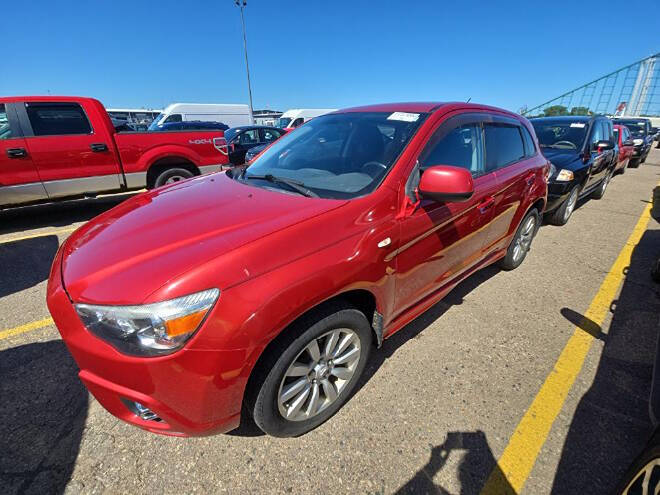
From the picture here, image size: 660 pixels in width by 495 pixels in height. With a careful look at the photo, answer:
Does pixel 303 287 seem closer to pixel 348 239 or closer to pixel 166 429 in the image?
pixel 348 239

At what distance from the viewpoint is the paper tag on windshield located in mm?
2236

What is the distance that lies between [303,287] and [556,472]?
1.64 meters

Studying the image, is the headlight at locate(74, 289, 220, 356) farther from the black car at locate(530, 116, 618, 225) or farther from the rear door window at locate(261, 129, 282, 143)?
the rear door window at locate(261, 129, 282, 143)

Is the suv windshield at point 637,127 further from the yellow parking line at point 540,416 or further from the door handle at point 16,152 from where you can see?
the door handle at point 16,152

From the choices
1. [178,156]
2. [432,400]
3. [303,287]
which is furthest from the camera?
[178,156]

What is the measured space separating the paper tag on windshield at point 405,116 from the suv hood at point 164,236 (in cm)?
93

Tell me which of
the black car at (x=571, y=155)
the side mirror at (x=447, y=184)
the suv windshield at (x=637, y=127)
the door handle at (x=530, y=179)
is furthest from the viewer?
the suv windshield at (x=637, y=127)

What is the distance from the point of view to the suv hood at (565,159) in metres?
4.96

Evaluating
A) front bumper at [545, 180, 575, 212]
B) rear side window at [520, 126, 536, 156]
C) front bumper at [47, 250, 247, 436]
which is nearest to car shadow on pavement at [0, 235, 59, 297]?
front bumper at [47, 250, 247, 436]

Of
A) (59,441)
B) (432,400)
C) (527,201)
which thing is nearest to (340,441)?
(432,400)

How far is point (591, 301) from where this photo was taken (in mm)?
3209

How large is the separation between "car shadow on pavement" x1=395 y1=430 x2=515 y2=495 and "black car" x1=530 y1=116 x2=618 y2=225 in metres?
4.40

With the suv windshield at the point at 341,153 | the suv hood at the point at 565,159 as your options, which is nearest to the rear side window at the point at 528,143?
the suv hood at the point at 565,159

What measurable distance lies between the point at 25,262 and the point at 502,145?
18.0ft
